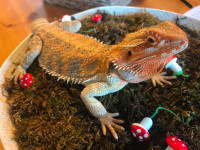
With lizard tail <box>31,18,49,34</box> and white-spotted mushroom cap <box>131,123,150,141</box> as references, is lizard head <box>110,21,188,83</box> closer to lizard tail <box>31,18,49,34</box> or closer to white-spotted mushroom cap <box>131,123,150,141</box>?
white-spotted mushroom cap <box>131,123,150,141</box>

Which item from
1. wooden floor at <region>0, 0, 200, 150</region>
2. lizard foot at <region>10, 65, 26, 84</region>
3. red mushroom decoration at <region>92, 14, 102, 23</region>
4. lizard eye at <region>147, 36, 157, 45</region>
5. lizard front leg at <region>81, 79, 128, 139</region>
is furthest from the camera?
wooden floor at <region>0, 0, 200, 150</region>

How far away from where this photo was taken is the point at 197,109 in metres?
1.93

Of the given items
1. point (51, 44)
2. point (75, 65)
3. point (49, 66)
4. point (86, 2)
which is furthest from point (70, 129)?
point (86, 2)

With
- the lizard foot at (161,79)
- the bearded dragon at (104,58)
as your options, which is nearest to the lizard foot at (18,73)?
the bearded dragon at (104,58)

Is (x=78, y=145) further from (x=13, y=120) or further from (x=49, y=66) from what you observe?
(x=49, y=66)

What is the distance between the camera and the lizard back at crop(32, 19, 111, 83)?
202 centimetres

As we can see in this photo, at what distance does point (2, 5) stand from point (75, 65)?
3556 millimetres

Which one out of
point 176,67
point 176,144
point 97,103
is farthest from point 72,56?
point 176,144

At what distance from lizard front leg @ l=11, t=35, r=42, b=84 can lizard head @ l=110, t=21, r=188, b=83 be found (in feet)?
4.68

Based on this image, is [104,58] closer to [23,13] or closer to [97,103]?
[97,103]

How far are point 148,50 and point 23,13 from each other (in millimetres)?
3805

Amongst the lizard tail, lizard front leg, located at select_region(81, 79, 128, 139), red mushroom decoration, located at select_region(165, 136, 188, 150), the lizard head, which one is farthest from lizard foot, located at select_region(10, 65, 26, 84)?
red mushroom decoration, located at select_region(165, 136, 188, 150)

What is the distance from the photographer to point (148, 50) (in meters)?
1.45

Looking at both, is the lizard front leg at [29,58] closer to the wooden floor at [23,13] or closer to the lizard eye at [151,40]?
the wooden floor at [23,13]
